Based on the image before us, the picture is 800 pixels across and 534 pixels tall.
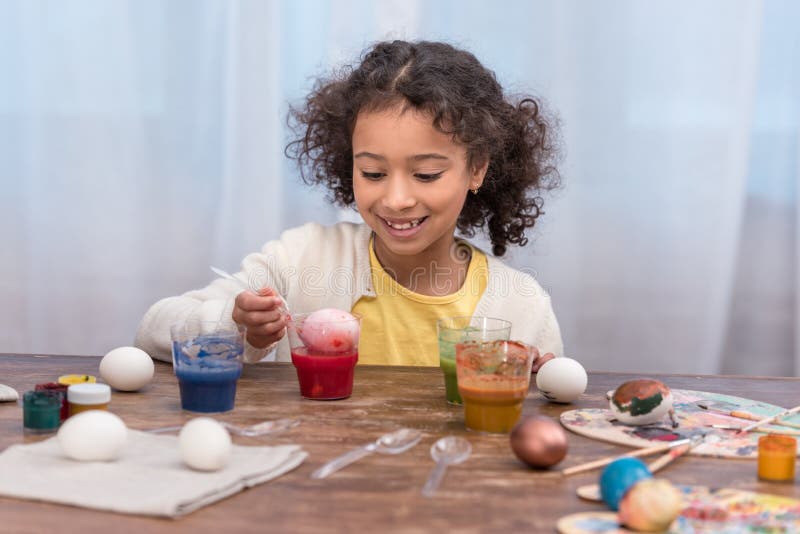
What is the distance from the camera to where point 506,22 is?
244 cm

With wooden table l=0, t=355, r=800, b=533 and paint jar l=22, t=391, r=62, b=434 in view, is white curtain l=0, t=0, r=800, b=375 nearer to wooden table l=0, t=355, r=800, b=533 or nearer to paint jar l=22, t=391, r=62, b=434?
wooden table l=0, t=355, r=800, b=533

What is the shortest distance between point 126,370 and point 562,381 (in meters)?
0.60

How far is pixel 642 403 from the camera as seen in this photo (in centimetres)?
117

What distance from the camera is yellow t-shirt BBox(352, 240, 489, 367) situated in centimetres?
184

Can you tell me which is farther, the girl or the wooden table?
the girl

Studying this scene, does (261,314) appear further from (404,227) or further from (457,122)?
(457,122)

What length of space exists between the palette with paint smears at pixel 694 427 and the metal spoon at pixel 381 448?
0.22 metres

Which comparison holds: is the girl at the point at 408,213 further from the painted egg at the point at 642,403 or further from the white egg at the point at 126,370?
the painted egg at the point at 642,403

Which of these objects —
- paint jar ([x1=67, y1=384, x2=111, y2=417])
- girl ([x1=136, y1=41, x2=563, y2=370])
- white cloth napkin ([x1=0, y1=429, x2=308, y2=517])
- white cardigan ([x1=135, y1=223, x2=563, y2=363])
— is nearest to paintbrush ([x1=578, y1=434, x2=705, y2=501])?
white cloth napkin ([x1=0, y1=429, x2=308, y2=517])

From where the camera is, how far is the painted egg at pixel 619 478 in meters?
0.89

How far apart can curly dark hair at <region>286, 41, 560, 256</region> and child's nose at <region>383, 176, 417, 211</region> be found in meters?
0.13

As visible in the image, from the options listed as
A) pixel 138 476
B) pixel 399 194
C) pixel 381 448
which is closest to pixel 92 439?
pixel 138 476

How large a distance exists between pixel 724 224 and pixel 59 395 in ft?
6.01

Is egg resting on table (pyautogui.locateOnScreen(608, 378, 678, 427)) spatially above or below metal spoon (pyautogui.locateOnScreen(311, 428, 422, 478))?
above
